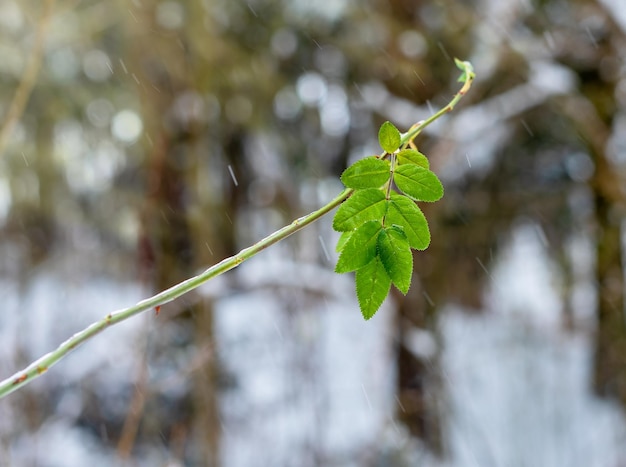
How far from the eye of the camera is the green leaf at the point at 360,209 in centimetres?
42

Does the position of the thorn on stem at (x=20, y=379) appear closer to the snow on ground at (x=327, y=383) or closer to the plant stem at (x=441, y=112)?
the plant stem at (x=441, y=112)

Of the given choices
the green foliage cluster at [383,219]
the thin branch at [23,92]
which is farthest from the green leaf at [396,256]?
the thin branch at [23,92]

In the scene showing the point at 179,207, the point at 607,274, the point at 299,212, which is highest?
the point at 179,207

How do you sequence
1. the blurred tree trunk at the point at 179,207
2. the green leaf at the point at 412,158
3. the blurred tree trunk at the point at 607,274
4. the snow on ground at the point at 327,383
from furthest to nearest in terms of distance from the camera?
1. the blurred tree trunk at the point at 607,274
2. the snow on ground at the point at 327,383
3. the blurred tree trunk at the point at 179,207
4. the green leaf at the point at 412,158

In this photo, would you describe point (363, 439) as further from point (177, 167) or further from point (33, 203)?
point (33, 203)

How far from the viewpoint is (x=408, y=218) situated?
0.43 m

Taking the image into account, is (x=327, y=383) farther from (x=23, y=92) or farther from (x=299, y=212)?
(x=23, y=92)

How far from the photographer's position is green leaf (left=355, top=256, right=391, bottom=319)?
1.30ft

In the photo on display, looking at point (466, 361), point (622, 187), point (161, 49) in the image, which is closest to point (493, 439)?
point (466, 361)

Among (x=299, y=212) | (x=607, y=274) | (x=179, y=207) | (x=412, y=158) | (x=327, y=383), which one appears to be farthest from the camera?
(x=607, y=274)

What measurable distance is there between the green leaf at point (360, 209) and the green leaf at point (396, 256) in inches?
0.7

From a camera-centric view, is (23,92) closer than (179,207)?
Yes

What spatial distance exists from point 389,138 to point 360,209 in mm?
54

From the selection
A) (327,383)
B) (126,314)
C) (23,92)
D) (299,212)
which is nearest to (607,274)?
(327,383)
